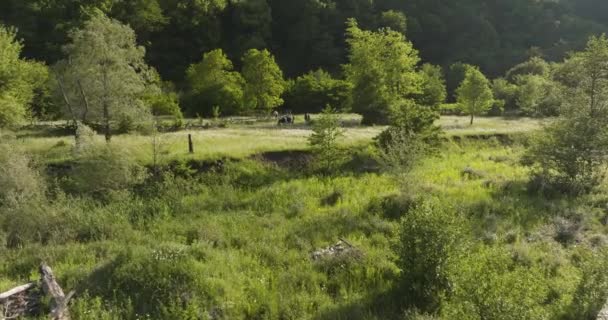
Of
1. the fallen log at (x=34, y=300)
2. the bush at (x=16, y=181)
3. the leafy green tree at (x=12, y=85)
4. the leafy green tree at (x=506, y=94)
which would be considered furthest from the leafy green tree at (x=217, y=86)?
the leafy green tree at (x=506, y=94)

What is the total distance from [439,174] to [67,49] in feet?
77.1

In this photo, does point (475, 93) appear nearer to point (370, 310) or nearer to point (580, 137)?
point (580, 137)

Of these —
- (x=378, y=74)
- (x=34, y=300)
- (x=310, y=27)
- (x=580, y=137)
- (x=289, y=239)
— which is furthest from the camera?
(x=310, y=27)

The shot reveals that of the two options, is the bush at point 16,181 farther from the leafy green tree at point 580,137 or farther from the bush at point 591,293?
the leafy green tree at point 580,137

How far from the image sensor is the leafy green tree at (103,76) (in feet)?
88.1

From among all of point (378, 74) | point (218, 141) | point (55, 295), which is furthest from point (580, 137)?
point (55, 295)

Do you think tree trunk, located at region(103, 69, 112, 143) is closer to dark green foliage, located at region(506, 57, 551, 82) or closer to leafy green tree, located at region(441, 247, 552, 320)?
leafy green tree, located at region(441, 247, 552, 320)

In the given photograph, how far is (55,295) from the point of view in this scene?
14.1 metres

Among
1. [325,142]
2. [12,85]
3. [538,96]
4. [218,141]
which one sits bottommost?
[218,141]

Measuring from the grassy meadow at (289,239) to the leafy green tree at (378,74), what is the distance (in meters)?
11.3

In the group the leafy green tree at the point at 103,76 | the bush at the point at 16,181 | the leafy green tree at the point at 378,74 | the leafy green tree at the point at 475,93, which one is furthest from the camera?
the leafy green tree at the point at 475,93

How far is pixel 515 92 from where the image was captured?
63.2 m

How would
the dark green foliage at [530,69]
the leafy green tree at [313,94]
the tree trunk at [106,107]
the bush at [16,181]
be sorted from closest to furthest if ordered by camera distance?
1. the bush at [16,181]
2. the tree trunk at [106,107]
3. the leafy green tree at [313,94]
4. the dark green foliage at [530,69]

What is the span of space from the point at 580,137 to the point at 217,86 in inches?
1310
